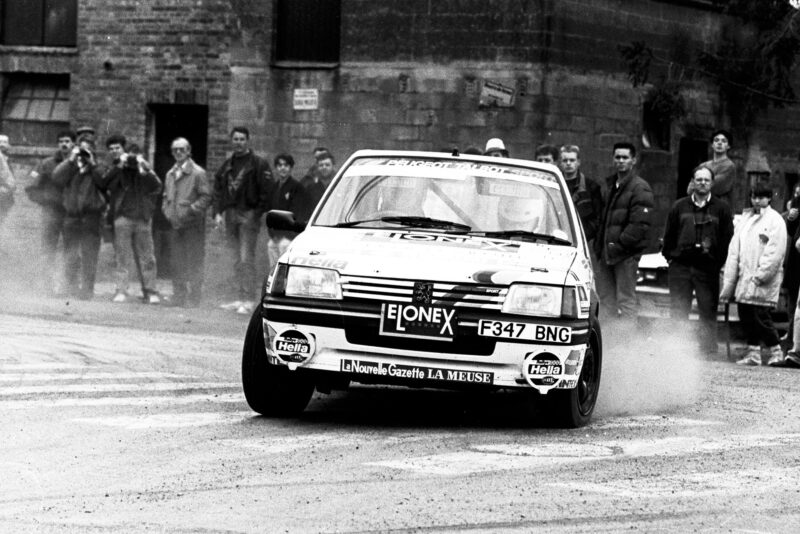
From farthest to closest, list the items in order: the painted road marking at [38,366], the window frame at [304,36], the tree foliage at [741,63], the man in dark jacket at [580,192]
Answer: the window frame at [304,36] < the tree foliage at [741,63] < the man in dark jacket at [580,192] < the painted road marking at [38,366]

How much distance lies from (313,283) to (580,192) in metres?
7.45

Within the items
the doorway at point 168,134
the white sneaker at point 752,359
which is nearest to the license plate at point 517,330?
the white sneaker at point 752,359

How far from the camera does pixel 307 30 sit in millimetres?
25859

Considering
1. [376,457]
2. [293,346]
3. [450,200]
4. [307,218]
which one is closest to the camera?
[376,457]

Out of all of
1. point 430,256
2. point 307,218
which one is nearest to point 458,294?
point 430,256

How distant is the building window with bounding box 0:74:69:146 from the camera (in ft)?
91.6

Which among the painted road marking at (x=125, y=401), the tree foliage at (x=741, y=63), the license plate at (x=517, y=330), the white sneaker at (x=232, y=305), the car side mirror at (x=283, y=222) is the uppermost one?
the tree foliage at (x=741, y=63)

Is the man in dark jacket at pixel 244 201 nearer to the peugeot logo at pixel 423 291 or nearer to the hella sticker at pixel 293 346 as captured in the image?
the hella sticker at pixel 293 346

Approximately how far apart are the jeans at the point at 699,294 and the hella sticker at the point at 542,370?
714 cm

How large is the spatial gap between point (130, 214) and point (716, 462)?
12.9m

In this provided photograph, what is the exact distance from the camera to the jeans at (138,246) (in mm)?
20906

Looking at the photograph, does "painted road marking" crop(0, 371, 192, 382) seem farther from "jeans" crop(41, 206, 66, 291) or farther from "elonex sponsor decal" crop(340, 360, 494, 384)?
"jeans" crop(41, 206, 66, 291)

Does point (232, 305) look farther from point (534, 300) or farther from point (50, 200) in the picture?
point (534, 300)

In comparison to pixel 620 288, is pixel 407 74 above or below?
above
